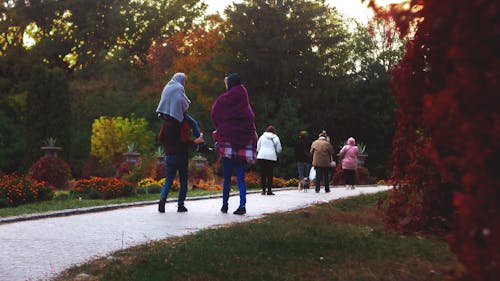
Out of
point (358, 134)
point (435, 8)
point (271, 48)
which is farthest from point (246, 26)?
point (435, 8)

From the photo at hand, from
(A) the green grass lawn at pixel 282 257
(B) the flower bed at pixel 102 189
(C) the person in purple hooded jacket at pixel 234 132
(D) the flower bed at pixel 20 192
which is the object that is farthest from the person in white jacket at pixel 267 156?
(A) the green grass lawn at pixel 282 257

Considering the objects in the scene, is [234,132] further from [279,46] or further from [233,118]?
[279,46]

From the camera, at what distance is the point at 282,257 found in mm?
6254

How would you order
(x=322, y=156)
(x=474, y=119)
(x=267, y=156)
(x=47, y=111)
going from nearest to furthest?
(x=474, y=119) < (x=267, y=156) < (x=322, y=156) < (x=47, y=111)

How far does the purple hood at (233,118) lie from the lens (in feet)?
A: 36.6

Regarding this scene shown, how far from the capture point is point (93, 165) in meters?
36.7

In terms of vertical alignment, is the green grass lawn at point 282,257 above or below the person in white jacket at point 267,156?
below

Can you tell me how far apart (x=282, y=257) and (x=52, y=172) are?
2007 cm

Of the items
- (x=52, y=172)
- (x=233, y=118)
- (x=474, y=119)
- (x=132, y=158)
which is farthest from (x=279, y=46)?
(x=474, y=119)

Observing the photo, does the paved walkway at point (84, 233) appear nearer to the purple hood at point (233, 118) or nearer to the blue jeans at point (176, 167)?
the blue jeans at point (176, 167)

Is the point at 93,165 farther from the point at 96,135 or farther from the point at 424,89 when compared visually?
the point at 424,89

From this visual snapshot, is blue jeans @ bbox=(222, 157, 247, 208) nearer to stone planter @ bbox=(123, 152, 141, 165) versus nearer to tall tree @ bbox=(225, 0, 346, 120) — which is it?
stone planter @ bbox=(123, 152, 141, 165)

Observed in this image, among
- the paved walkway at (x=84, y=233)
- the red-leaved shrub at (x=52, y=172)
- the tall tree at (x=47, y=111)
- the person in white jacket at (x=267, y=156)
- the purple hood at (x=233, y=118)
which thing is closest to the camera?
the paved walkway at (x=84, y=233)

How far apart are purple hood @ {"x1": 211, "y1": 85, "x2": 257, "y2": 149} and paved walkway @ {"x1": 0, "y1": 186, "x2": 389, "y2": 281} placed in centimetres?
125
